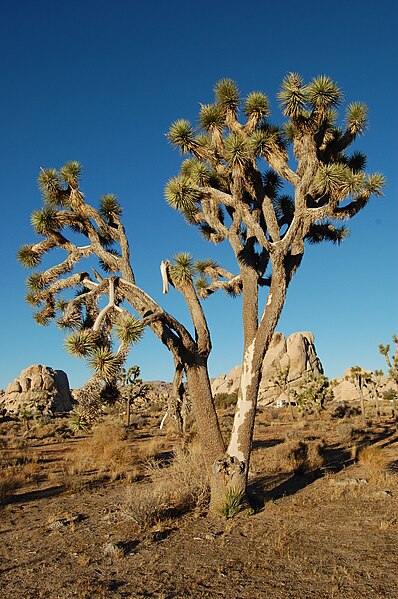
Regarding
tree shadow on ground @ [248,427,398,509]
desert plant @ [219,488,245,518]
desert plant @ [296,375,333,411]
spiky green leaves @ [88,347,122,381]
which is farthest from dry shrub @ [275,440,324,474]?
desert plant @ [296,375,333,411]

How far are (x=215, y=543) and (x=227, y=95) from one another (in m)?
8.13

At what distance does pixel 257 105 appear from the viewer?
30.5 ft

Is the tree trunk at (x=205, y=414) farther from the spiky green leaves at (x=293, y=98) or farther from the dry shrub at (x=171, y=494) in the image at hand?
the spiky green leaves at (x=293, y=98)

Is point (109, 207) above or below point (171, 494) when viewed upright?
above

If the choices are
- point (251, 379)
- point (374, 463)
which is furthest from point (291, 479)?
point (251, 379)

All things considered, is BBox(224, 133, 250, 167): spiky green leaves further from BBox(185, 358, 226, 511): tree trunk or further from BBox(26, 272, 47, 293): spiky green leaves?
BBox(26, 272, 47, 293): spiky green leaves

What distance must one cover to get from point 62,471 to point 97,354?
285 inches

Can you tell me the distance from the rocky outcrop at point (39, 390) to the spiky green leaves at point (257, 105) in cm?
4137

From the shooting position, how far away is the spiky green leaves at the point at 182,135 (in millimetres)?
9555

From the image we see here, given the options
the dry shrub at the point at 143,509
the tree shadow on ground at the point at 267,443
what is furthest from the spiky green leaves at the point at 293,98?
the tree shadow on ground at the point at 267,443

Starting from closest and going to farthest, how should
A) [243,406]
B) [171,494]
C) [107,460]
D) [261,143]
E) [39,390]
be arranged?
[243,406], [171,494], [261,143], [107,460], [39,390]

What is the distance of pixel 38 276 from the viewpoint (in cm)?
1040

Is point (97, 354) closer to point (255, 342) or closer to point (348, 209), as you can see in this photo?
point (255, 342)

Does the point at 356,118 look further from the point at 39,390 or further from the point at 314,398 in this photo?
the point at 39,390
